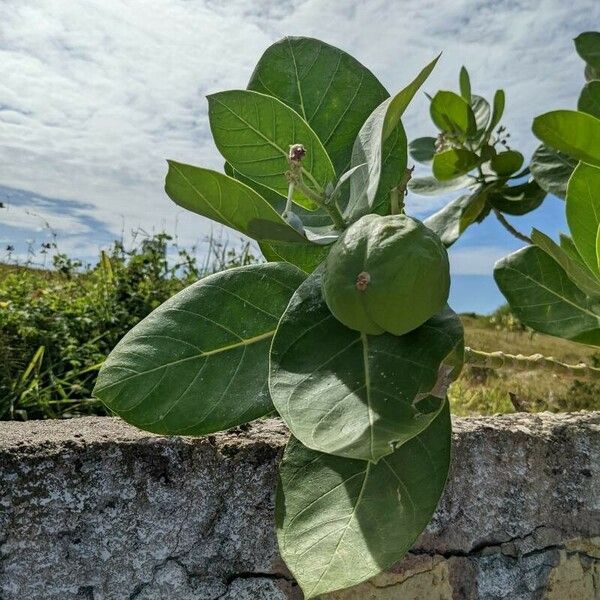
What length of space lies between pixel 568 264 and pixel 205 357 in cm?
54

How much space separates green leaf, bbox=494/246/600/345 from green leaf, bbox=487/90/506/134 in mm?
504

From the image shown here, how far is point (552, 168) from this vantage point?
131 centimetres

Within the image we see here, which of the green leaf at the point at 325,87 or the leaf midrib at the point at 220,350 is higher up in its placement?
the green leaf at the point at 325,87

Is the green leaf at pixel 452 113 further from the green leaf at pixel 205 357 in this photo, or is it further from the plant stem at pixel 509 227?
the green leaf at pixel 205 357

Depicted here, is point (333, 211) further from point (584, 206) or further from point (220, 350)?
point (584, 206)

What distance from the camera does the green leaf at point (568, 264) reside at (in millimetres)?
926

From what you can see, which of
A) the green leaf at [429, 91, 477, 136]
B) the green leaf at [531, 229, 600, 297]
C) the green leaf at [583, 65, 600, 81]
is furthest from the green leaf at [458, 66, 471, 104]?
the green leaf at [531, 229, 600, 297]

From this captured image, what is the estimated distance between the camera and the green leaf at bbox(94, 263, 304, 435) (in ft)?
2.36

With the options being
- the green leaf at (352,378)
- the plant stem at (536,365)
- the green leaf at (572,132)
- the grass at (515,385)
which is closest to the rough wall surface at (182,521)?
the plant stem at (536,365)

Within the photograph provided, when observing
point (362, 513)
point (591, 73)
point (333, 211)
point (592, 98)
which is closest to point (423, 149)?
point (591, 73)

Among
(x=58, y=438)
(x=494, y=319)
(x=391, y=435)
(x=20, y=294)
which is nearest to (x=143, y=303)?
(x=20, y=294)

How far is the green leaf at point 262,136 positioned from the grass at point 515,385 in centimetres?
196

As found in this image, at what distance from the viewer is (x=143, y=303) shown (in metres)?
3.51

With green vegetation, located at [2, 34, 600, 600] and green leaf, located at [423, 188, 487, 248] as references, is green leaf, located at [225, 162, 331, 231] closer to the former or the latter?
green vegetation, located at [2, 34, 600, 600]
